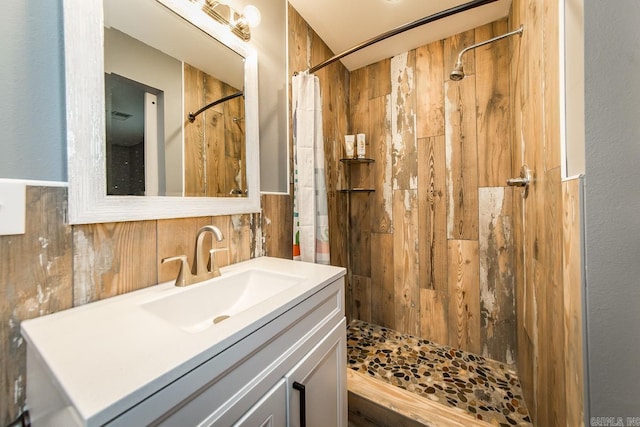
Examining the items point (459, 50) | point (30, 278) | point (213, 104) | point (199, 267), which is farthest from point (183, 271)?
point (459, 50)

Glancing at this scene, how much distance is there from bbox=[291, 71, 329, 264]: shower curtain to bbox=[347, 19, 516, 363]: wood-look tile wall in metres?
0.73

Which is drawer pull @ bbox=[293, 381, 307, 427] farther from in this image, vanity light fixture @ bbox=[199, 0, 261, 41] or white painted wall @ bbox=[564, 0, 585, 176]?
vanity light fixture @ bbox=[199, 0, 261, 41]

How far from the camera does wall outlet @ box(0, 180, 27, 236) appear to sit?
0.52 metres

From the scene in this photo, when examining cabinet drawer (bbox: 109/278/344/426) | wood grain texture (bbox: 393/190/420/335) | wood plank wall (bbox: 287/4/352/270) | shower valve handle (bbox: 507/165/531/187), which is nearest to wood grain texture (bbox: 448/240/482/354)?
wood grain texture (bbox: 393/190/420/335)

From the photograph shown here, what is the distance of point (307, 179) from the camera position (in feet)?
4.44

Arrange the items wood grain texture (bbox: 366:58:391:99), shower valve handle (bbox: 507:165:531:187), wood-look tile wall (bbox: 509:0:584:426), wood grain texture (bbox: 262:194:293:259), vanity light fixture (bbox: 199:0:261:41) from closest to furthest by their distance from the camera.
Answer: wood-look tile wall (bbox: 509:0:584:426), vanity light fixture (bbox: 199:0:261:41), shower valve handle (bbox: 507:165:531:187), wood grain texture (bbox: 262:194:293:259), wood grain texture (bbox: 366:58:391:99)

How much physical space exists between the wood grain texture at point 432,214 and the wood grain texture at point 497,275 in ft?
0.75

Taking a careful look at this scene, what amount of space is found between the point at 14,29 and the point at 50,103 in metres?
0.16

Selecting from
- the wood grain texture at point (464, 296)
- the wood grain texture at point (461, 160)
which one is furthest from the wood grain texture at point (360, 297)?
the wood grain texture at point (461, 160)

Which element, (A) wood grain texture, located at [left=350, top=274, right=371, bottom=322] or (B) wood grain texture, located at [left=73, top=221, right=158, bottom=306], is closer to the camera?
(B) wood grain texture, located at [left=73, top=221, right=158, bottom=306]

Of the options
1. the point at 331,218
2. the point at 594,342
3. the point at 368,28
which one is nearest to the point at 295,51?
the point at 368,28

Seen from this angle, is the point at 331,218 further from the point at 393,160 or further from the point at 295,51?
the point at 295,51

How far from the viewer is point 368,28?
5.33 feet

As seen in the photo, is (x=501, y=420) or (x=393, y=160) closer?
(x=501, y=420)
